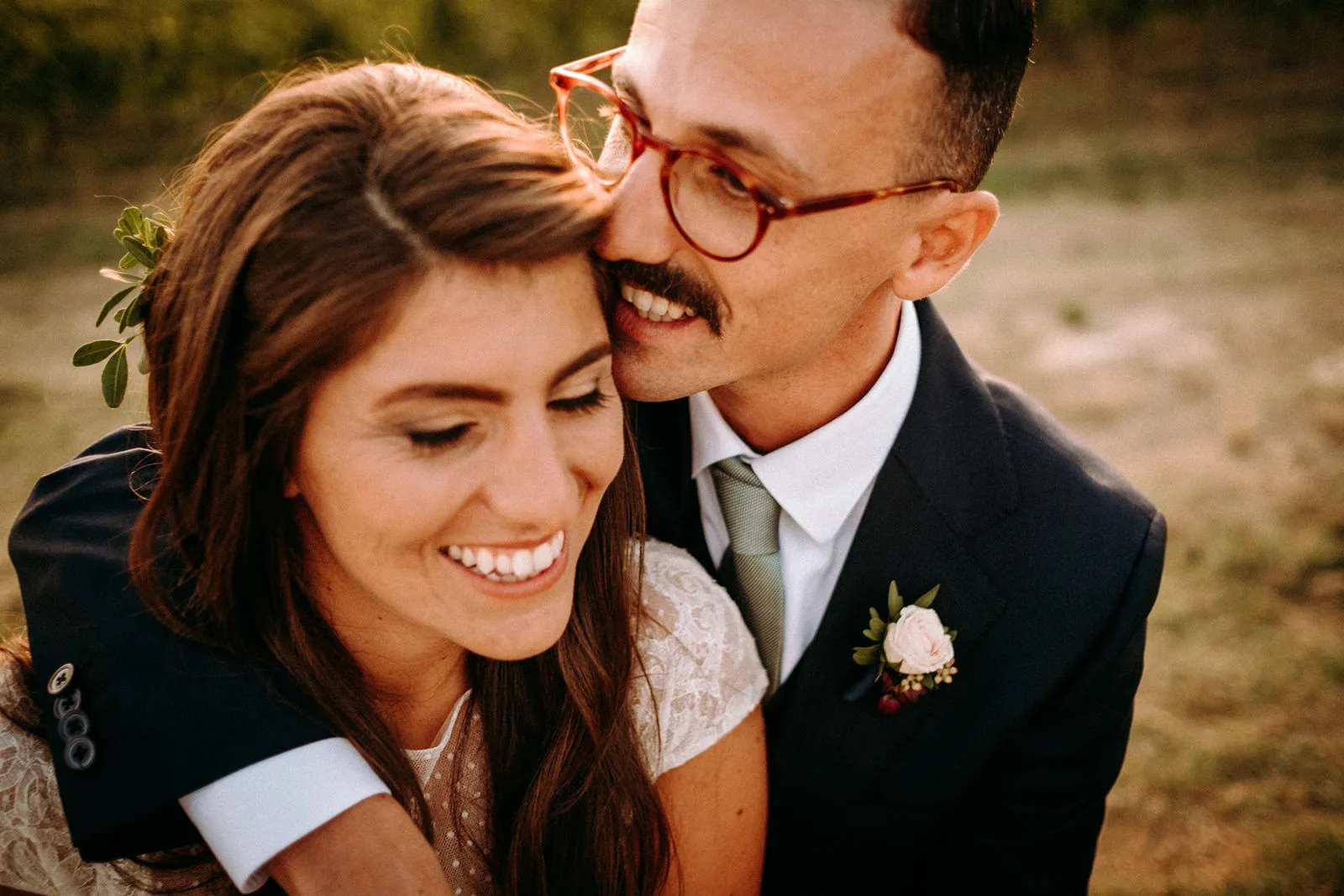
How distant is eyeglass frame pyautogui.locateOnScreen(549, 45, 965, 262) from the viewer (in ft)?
7.36

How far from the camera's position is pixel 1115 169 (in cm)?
942

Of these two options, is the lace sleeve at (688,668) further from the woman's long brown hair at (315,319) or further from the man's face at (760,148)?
the man's face at (760,148)

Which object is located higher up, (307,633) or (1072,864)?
(307,633)

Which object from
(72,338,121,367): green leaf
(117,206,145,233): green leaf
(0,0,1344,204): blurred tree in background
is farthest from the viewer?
(0,0,1344,204): blurred tree in background

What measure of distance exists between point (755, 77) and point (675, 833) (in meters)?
1.69

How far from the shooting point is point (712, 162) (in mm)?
2260

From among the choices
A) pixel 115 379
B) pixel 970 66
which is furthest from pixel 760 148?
pixel 115 379

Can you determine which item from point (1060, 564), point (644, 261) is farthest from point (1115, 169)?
point (644, 261)

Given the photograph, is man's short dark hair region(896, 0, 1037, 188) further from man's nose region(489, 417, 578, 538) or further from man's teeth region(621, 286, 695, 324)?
man's nose region(489, 417, 578, 538)

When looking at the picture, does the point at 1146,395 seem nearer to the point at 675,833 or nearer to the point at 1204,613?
the point at 1204,613

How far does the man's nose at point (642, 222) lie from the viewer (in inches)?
80.2

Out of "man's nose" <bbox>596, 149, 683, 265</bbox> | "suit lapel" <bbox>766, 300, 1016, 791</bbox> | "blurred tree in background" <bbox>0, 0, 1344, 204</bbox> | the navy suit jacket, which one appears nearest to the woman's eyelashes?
"man's nose" <bbox>596, 149, 683, 265</bbox>

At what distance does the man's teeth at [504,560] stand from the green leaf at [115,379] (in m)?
0.74

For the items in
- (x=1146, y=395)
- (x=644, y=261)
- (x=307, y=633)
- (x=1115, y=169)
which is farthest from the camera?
(x=1115, y=169)
